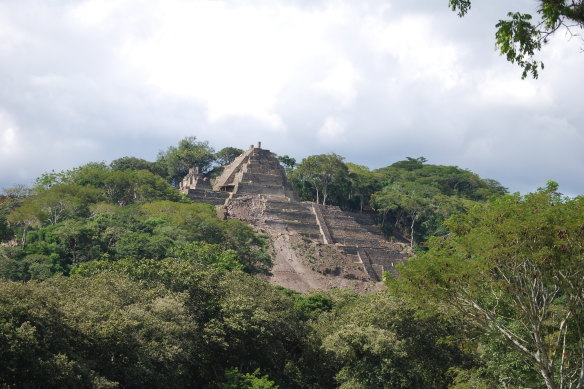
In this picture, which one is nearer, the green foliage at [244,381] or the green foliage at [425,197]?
the green foliage at [244,381]

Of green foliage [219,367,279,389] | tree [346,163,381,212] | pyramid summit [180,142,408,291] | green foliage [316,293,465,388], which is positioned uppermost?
tree [346,163,381,212]

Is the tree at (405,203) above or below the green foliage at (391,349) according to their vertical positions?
above

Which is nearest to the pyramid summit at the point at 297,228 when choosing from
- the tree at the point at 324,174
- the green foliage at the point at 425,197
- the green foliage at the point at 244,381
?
the tree at the point at 324,174

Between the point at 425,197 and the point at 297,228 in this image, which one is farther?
the point at 425,197

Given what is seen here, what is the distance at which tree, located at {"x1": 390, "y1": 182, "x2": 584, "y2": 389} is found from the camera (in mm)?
19984

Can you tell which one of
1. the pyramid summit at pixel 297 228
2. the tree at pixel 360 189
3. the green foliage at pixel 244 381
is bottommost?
the green foliage at pixel 244 381

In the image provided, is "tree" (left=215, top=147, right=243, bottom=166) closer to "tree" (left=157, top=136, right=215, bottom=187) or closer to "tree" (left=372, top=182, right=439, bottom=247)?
"tree" (left=157, top=136, right=215, bottom=187)

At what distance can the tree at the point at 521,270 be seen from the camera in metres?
20.0

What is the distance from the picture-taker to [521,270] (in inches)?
A: 835

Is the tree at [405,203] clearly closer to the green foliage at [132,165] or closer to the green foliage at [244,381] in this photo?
the green foliage at [132,165]

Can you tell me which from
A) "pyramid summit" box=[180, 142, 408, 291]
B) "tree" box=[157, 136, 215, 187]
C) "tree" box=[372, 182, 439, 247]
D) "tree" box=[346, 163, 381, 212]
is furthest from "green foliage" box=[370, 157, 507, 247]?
"tree" box=[157, 136, 215, 187]

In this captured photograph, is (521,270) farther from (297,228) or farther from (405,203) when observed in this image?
(405,203)

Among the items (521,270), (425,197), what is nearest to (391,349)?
(521,270)

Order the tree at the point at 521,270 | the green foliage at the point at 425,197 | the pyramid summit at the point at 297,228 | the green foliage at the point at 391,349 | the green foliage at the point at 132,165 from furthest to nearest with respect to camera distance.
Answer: the green foliage at the point at 132,165, the green foliage at the point at 425,197, the pyramid summit at the point at 297,228, the green foliage at the point at 391,349, the tree at the point at 521,270
